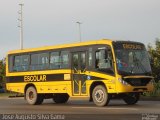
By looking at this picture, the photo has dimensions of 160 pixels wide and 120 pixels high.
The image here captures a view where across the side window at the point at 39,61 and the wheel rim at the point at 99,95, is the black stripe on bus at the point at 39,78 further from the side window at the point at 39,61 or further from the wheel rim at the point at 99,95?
the wheel rim at the point at 99,95

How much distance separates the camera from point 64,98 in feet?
90.8

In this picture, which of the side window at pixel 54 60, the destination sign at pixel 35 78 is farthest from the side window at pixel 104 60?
the destination sign at pixel 35 78

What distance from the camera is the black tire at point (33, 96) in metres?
27.0

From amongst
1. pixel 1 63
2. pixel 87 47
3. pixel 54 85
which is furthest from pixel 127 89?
pixel 1 63

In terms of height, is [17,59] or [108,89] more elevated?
[17,59]

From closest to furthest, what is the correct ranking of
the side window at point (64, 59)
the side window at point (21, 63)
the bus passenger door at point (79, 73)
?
1. the bus passenger door at point (79, 73)
2. the side window at point (64, 59)
3. the side window at point (21, 63)

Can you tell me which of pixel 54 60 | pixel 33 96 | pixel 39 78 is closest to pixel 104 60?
pixel 54 60

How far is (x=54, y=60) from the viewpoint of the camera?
26.0 m

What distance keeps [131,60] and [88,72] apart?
84.7 inches

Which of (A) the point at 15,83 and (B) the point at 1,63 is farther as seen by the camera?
(B) the point at 1,63

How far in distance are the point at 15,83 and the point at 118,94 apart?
7.56m

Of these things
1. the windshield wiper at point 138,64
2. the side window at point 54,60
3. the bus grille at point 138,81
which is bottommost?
the bus grille at point 138,81

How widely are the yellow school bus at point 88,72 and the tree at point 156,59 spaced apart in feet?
45.8

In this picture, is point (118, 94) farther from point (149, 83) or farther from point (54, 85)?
point (54, 85)
